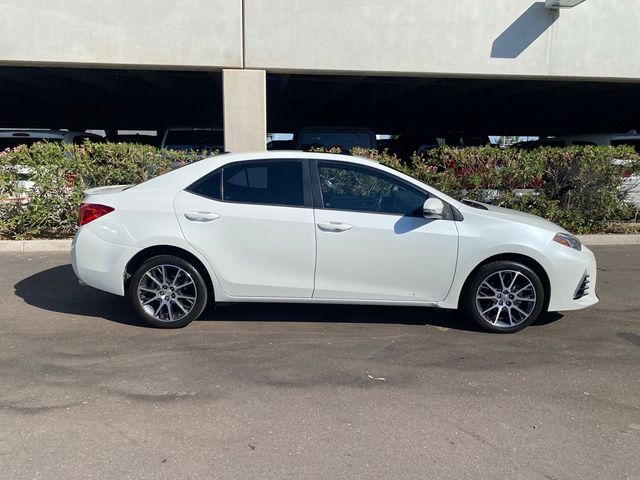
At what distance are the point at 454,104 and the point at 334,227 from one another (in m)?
18.2

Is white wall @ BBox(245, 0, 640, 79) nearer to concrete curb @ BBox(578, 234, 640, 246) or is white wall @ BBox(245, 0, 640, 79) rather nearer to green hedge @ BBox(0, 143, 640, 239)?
green hedge @ BBox(0, 143, 640, 239)

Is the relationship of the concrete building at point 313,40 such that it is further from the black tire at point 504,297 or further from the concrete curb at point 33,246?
the black tire at point 504,297

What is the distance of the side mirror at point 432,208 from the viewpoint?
5.14 meters

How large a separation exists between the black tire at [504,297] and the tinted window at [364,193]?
88 cm

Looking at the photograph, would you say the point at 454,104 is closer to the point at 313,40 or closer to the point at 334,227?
the point at 313,40

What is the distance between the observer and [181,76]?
49.4 ft

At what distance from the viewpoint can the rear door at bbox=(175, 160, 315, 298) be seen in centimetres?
521

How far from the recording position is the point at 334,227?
5.19m

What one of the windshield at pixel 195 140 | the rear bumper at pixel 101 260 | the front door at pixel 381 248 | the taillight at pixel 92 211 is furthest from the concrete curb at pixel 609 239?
the taillight at pixel 92 211

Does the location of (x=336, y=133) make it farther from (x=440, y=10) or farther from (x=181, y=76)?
(x=181, y=76)

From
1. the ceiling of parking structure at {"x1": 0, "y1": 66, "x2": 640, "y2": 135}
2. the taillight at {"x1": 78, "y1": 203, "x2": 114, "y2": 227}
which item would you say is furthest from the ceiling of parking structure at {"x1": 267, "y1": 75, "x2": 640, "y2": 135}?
the taillight at {"x1": 78, "y1": 203, "x2": 114, "y2": 227}

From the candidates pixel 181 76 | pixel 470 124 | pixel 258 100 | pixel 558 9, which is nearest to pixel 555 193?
pixel 558 9

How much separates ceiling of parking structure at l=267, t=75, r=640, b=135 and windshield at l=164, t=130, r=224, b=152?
369 centimetres

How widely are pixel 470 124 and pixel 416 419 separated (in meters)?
27.8
